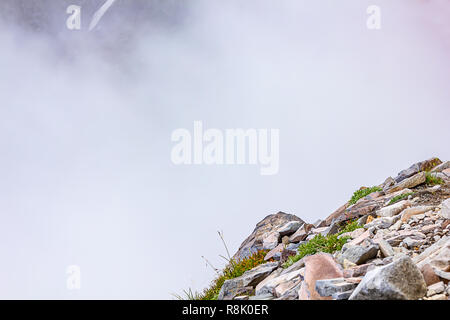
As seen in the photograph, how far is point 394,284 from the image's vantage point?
4.80 meters

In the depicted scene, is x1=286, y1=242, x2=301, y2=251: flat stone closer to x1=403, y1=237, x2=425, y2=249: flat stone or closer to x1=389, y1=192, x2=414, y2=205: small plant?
x1=389, y1=192, x2=414, y2=205: small plant

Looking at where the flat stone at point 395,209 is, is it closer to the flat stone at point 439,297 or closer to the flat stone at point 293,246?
the flat stone at point 293,246

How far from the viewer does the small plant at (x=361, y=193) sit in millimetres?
13164

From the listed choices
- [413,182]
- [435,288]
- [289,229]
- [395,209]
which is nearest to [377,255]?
[435,288]

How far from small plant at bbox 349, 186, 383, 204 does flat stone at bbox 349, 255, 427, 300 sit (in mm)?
8189

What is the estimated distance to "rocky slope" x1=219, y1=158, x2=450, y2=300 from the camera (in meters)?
5.00

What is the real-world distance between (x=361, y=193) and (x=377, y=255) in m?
6.51

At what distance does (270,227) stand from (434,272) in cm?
993

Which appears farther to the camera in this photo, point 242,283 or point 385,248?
point 242,283

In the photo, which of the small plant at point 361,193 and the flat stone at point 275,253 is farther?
the small plant at point 361,193

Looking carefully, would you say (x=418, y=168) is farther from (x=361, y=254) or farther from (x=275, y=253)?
(x=361, y=254)

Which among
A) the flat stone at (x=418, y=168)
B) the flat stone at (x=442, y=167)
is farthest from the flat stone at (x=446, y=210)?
the flat stone at (x=418, y=168)
